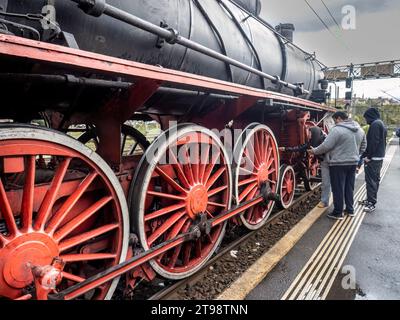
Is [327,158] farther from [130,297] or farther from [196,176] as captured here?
[130,297]

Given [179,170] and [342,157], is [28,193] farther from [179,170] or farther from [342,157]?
[342,157]

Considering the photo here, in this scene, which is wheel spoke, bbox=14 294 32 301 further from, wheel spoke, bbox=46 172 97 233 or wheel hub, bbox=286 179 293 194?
wheel hub, bbox=286 179 293 194

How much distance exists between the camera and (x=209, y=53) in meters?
2.59

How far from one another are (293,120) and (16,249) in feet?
16.2

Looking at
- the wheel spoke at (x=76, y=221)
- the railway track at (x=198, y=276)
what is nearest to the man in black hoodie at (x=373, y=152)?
the railway track at (x=198, y=276)

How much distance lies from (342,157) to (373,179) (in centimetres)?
115

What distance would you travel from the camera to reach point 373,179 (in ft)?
17.6

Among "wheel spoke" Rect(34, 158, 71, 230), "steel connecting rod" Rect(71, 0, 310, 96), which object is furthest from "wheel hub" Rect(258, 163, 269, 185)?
"wheel spoke" Rect(34, 158, 71, 230)

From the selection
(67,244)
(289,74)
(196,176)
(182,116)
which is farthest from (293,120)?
(67,244)

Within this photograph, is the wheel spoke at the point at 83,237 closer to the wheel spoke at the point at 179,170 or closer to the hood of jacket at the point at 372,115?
the wheel spoke at the point at 179,170

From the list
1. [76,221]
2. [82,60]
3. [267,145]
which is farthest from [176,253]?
[267,145]

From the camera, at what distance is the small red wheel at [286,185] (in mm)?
4879

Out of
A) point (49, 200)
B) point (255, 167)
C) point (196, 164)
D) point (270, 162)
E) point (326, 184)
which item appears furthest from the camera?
point (326, 184)

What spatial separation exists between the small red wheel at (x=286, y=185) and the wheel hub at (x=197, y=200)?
2.24 meters
